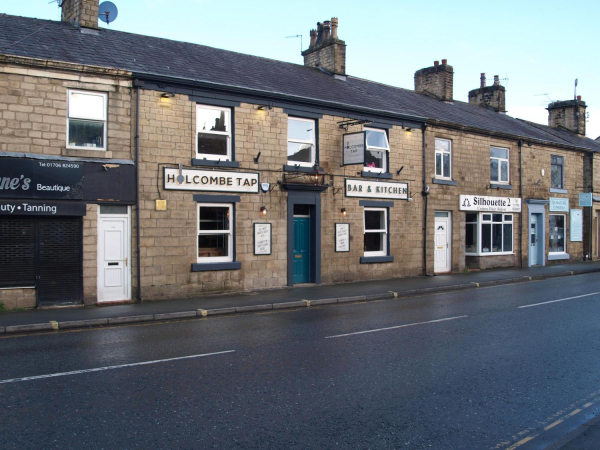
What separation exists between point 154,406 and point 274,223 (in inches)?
441

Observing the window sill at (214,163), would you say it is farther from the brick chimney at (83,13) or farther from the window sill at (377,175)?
the brick chimney at (83,13)

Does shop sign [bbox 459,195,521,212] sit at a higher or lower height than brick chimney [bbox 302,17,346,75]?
lower

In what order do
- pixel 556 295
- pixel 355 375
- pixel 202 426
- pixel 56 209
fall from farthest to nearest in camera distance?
1. pixel 556 295
2. pixel 56 209
3. pixel 355 375
4. pixel 202 426

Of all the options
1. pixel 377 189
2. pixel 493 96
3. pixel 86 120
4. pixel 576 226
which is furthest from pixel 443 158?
pixel 86 120

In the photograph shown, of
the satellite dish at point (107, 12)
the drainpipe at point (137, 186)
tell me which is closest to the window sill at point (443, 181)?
the drainpipe at point (137, 186)

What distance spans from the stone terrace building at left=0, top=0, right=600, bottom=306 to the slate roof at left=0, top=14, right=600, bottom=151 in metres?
0.09

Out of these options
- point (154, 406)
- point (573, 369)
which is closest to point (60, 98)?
point (154, 406)

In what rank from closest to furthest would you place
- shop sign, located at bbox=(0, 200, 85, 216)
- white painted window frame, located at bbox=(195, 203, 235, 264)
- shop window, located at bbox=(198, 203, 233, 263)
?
shop sign, located at bbox=(0, 200, 85, 216)
white painted window frame, located at bbox=(195, 203, 235, 264)
shop window, located at bbox=(198, 203, 233, 263)

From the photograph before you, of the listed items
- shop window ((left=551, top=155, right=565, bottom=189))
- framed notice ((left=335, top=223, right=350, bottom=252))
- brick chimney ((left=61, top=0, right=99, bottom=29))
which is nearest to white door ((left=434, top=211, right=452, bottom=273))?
framed notice ((left=335, top=223, right=350, bottom=252))

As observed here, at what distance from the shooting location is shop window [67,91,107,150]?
13.5 metres

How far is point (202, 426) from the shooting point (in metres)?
5.20

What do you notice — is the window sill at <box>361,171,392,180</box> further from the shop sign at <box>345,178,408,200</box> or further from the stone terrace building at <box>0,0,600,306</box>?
the shop sign at <box>345,178,408,200</box>

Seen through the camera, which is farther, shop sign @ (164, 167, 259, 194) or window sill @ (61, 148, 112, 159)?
→ shop sign @ (164, 167, 259, 194)

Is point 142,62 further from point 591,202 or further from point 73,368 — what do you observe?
point 591,202
